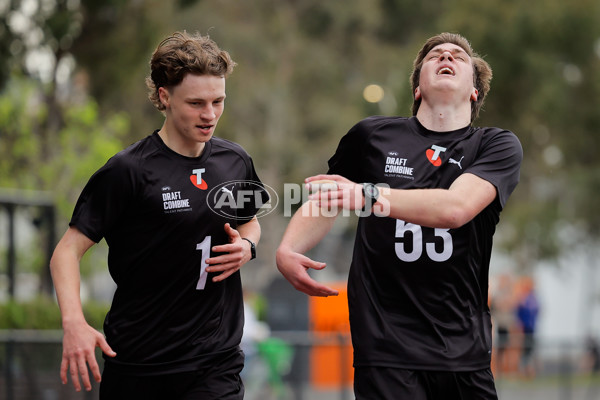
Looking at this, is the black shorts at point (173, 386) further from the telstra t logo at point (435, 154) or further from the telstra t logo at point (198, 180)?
the telstra t logo at point (435, 154)

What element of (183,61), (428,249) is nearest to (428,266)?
(428,249)

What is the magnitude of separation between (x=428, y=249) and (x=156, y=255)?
53.5 inches

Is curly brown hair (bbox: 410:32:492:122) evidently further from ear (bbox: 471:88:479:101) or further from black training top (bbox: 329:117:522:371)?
black training top (bbox: 329:117:522:371)

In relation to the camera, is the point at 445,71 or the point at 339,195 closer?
the point at 339,195

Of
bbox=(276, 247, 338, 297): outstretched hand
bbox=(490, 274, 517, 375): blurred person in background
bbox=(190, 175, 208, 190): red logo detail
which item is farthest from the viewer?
bbox=(490, 274, 517, 375): blurred person in background

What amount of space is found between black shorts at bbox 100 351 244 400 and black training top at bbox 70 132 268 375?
44 mm

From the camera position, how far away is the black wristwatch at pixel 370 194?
419 cm

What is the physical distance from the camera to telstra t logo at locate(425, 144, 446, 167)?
4.73 metres

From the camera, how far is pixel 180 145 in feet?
16.4

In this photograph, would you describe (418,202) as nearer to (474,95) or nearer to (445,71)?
(445,71)

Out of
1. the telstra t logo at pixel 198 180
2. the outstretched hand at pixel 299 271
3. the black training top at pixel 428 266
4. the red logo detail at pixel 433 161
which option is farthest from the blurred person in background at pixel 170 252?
the red logo detail at pixel 433 161

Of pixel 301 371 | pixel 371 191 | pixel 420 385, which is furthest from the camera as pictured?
pixel 301 371

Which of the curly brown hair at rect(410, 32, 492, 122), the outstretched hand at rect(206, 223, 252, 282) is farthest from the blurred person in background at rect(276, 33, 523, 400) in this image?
the outstretched hand at rect(206, 223, 252, 282)

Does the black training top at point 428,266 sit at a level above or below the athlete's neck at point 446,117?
below
